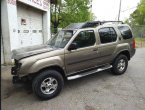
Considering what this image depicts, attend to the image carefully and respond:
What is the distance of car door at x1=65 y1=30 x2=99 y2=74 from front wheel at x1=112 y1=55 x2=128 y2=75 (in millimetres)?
1094

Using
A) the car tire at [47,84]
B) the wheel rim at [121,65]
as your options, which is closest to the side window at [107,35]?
the wheel rim at [121,65]

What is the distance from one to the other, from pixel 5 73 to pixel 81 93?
3421 millimetres

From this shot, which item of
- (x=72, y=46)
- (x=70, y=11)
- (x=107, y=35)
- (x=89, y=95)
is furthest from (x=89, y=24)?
(x=70, y=11)

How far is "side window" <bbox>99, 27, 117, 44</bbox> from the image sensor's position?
5.70m

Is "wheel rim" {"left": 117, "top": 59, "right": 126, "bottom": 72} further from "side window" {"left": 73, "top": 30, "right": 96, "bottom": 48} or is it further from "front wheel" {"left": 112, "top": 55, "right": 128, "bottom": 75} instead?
"side window" {"left": 73, "top": 30, "right": 96, "bottom": 48}

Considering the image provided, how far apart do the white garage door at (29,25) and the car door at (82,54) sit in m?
5.31

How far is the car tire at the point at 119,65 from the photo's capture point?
247 inches

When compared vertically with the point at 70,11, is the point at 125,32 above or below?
below

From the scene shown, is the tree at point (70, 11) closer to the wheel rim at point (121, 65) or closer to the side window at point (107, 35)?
the wheel rim at point (121, 65)

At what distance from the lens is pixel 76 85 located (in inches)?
217

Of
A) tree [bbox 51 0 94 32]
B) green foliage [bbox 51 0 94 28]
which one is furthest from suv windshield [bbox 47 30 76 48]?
green foliage [bbox 51 0 94 28]

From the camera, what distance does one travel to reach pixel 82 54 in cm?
510

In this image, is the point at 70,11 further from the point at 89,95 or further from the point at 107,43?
the point at 89,95

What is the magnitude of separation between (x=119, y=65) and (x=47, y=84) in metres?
3.13
